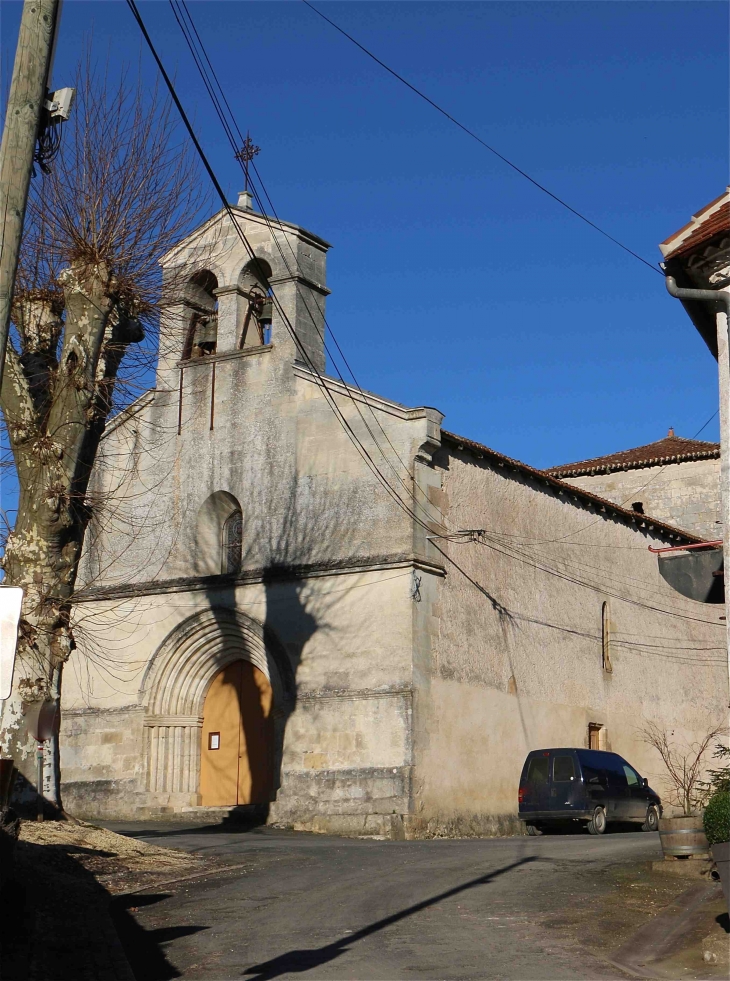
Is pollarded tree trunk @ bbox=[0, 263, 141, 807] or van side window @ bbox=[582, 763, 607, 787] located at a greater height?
pollarded tree trunk @ bbox=[0, 263, 141, 807]

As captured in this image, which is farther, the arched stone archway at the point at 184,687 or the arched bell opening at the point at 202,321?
the arched bell opening at the point at 202,321

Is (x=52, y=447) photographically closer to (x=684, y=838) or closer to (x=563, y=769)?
(x=684, y=838)

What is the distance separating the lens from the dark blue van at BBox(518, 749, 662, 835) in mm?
19391

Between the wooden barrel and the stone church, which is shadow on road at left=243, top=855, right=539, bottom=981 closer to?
the wooden barrel

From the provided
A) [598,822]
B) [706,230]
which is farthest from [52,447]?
[598,822]

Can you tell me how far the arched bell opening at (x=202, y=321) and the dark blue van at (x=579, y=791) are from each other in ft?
33.5

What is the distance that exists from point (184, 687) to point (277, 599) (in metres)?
2.83

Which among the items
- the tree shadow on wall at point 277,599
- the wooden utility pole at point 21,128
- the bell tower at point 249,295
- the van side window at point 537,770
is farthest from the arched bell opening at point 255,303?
the wooden utility pole at point 21,128

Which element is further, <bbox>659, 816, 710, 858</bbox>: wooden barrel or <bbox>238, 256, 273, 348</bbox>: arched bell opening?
<bbox>238, 256, 273, 348</bbox>: arched bell opening

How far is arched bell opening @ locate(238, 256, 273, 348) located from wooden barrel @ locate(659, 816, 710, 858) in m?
13.5

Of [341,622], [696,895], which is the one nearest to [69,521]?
[341,622]

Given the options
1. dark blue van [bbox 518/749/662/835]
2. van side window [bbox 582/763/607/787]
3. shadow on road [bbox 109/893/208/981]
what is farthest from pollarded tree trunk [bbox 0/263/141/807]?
van side window [bbox 582/763/607/787]

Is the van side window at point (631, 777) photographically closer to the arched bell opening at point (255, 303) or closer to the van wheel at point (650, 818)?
the van wheel at point (650, 818)

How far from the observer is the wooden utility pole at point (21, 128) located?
22.4 ft
